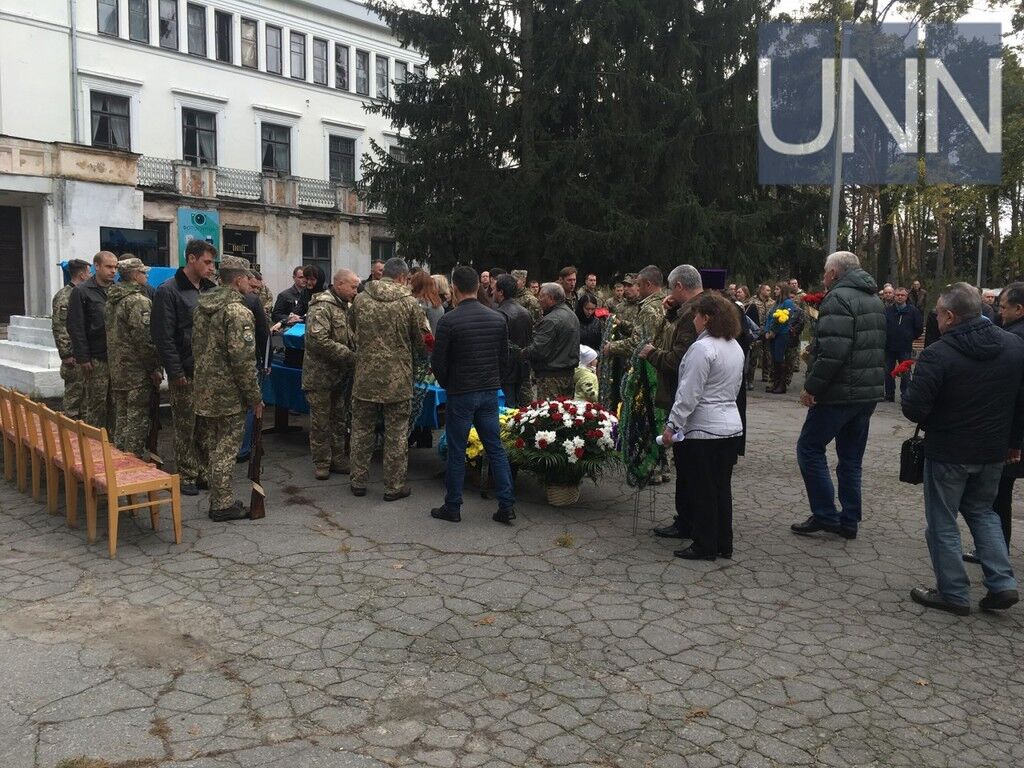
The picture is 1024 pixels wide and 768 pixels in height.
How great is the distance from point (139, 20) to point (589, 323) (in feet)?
90.7

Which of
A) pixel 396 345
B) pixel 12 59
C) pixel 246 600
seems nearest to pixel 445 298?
pixel 396 345

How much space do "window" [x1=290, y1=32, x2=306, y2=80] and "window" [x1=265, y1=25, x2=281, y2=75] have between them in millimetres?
688

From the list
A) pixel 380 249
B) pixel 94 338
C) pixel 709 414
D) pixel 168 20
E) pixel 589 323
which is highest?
pixel 168 20

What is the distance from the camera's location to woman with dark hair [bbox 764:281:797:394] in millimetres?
15492

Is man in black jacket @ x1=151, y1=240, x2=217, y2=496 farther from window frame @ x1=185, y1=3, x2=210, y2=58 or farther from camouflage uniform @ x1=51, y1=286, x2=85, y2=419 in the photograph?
window frame @ x1=185, y1=3, x2=210, y2=58

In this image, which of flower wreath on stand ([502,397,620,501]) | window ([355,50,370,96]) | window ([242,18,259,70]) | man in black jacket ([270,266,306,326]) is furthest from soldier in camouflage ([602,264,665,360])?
window ([355,50,370,96])

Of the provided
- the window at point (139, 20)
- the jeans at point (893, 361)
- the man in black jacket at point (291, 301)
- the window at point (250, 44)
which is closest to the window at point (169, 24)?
the window at point (139, 20)

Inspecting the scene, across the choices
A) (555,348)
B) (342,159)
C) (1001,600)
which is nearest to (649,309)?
(555,348)

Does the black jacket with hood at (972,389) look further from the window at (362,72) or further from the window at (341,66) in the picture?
the window at (362,72)

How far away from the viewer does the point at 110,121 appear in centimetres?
3111

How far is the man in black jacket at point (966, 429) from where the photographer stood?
4.98 m

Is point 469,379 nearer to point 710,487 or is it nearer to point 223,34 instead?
point 710,487

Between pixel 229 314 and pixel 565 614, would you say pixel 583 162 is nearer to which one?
pixel 229 314

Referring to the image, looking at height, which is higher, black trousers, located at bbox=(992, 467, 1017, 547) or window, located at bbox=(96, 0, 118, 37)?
window, located at bbox=(96, 0, 118, 37)
